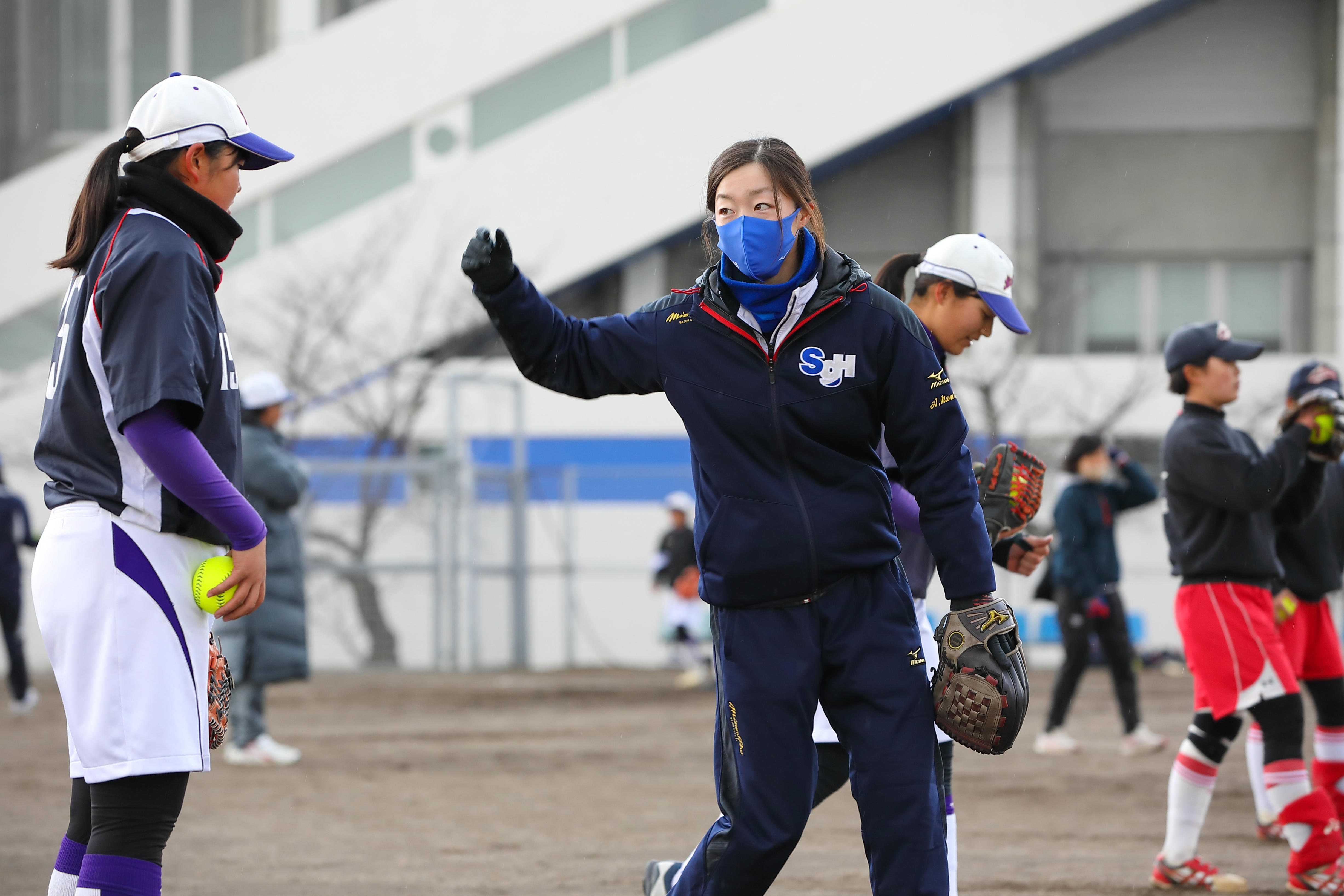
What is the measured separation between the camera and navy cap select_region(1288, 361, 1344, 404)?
5.98 meters

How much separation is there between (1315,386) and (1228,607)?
90 cm

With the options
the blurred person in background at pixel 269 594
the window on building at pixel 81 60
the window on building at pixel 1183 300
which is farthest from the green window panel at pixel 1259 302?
the blurred person in background at pixel 269 594

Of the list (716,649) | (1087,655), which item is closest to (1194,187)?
(1087,655)

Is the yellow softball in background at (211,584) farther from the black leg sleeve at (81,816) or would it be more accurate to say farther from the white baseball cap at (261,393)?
the white baseball cap at (261,393)

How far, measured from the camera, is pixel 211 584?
3.59 m

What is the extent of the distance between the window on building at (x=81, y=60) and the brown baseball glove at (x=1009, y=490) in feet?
88.6

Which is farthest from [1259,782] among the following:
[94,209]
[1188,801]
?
[94,209]

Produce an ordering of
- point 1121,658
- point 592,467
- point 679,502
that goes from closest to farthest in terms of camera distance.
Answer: point 1121,658
point 679,502
point 592,467

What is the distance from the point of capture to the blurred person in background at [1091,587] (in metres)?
11.2

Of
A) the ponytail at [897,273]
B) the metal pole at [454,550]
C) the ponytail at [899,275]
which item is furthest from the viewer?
the metal pole at [454,550]

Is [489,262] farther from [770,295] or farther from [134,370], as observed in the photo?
[134,370]

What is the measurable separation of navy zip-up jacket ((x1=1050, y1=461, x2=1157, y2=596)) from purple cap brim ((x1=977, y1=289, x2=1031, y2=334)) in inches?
268

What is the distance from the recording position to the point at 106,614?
349 centimetres

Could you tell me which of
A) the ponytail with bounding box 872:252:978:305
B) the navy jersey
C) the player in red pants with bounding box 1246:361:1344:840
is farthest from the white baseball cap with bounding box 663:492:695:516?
the navy jersey
